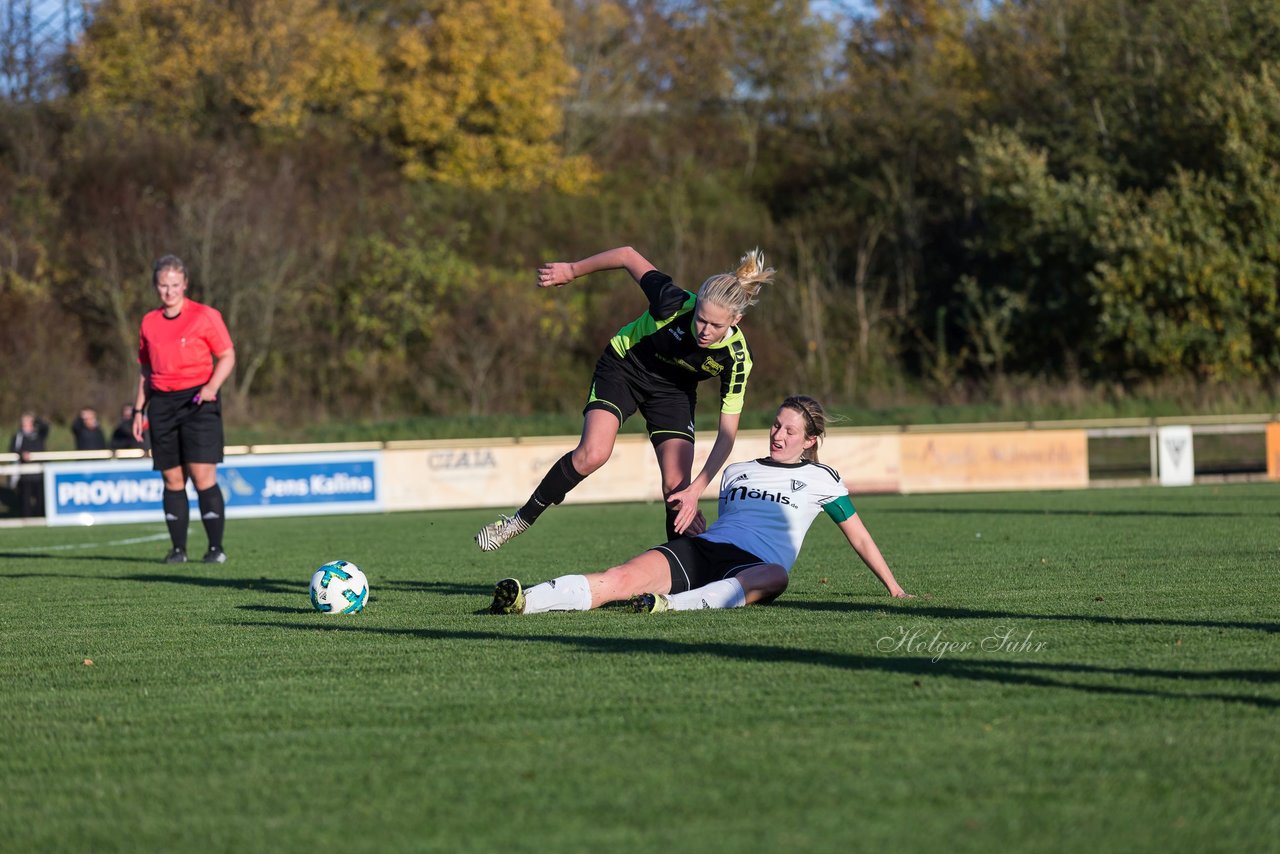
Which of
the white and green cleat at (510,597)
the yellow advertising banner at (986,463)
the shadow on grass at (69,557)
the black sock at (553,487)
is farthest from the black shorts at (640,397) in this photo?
the yellow advertising banner at (986,463)

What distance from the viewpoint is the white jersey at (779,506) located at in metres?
7.00

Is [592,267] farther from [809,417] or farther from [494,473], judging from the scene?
[494,473]

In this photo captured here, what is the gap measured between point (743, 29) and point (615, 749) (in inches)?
1837

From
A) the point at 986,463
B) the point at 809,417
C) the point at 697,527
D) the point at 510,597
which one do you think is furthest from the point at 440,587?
the point at 986,463

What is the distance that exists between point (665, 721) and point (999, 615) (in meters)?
2.58

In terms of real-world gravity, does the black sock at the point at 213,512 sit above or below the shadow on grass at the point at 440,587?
above

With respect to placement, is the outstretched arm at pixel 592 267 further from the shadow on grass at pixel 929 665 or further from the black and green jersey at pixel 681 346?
the shadow on grass at pixel 929 665

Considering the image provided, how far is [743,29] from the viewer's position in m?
48.4

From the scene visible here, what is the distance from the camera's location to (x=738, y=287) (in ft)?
22.3

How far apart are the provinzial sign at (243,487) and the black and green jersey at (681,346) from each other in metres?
12.1

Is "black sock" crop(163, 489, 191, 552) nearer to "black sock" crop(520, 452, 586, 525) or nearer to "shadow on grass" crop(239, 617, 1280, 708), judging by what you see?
"black sock" crop(520, 452, 586, 525)

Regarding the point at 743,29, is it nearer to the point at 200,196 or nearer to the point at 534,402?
the point at 534,402

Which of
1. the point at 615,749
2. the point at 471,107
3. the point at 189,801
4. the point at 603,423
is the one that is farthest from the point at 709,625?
the point at 471,107

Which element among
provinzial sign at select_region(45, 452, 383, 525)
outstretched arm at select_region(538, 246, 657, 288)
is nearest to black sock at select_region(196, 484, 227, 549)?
outstretched arm at select_region(538, 246, 657, 288)
